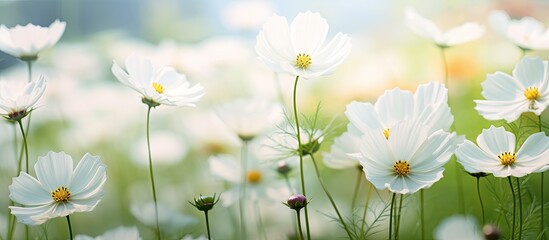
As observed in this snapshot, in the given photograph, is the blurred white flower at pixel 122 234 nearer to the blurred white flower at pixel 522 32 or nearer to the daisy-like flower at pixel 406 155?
the daisy-like flower at pixel 406 155

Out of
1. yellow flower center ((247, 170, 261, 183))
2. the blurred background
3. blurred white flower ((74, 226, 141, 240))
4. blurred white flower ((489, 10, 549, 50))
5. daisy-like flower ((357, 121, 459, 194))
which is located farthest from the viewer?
the blurred background

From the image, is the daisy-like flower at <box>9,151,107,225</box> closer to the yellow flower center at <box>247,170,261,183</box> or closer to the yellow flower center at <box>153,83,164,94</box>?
the yellow flower center at <box>153,83,164,94</box>

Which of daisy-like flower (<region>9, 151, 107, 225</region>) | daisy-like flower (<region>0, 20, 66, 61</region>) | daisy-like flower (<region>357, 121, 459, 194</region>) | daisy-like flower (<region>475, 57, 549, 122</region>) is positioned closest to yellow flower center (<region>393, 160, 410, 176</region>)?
daisy-like flower (<region>357, 121, 459, 194</region>)

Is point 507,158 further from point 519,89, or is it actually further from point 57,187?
point 57,187

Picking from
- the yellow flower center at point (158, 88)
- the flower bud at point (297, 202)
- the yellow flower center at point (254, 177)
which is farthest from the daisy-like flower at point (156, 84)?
the yellow flower center at point (254, 177)

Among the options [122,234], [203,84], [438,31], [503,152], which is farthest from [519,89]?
[203,84]

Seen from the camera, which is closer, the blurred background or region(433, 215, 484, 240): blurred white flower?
region(433, 215, 484, 240): blurred white flower
